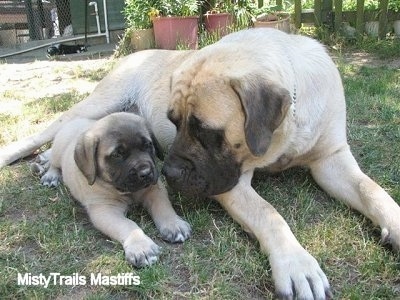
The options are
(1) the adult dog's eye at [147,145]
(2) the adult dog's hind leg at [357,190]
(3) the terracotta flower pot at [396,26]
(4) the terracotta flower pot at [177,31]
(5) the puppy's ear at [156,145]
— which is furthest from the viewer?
(3) the terracotta flower pot at [396,26]

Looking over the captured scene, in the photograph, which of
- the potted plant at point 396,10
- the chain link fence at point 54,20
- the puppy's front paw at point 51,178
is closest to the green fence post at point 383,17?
the potted plant at point 396,10

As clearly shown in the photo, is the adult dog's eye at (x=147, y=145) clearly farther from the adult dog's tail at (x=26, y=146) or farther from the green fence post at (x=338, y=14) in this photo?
the green fence post at (x=338, y=14)

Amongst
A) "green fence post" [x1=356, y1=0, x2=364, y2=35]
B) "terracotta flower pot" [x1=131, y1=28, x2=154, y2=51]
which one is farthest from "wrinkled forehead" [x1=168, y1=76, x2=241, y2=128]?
"green fence post" [x1=356, y1=0, x2=364, y2=35]

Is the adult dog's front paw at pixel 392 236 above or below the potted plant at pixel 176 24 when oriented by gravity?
below

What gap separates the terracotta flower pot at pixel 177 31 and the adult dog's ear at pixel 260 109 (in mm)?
4878

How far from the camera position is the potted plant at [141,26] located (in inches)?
288

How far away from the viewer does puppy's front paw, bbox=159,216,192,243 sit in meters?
2.47

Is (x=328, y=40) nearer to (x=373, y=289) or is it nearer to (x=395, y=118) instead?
(x=395, y=118)

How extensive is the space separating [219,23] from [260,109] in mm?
5388

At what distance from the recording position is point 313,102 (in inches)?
108

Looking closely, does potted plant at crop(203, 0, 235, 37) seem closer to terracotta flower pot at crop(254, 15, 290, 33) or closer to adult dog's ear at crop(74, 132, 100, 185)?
terracotta flower pot at crop(254, 15, 290, 33)

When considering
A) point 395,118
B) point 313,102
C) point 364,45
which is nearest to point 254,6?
point 364,45

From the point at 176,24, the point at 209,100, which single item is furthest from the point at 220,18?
the point at 209,100

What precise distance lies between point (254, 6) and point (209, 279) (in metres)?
6.15
